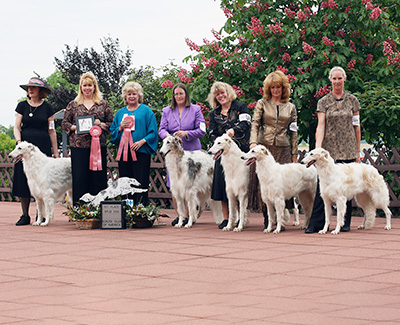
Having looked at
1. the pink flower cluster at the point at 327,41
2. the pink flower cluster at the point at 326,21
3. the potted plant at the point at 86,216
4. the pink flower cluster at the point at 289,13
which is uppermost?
the pink flower cluster at the point at 289,13

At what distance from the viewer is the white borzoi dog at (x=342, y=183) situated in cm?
952

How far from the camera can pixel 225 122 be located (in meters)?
10.5

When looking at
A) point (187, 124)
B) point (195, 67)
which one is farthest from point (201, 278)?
point (195, 67)

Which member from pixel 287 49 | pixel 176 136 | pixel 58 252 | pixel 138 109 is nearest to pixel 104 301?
pixel 58 252

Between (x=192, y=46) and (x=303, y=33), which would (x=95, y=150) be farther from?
(x=303, y=33)

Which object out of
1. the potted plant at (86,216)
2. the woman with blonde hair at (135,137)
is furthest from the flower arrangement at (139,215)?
the potted plant at (86,216)

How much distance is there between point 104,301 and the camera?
17.7ft

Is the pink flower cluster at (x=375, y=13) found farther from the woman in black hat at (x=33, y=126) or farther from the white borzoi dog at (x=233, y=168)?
the woman in black hat at (x=33, y=126)

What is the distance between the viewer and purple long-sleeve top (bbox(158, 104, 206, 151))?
10.9 metres

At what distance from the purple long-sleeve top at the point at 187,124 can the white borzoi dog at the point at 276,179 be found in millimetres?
1385

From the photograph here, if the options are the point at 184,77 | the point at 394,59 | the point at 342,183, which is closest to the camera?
the point at 342,183

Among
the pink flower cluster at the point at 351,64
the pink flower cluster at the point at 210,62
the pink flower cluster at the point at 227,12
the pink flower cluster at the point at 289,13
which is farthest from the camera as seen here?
the pink flower cluster at the point at 227,12

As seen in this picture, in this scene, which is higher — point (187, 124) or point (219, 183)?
point (187, 124)

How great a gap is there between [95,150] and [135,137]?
692mm
